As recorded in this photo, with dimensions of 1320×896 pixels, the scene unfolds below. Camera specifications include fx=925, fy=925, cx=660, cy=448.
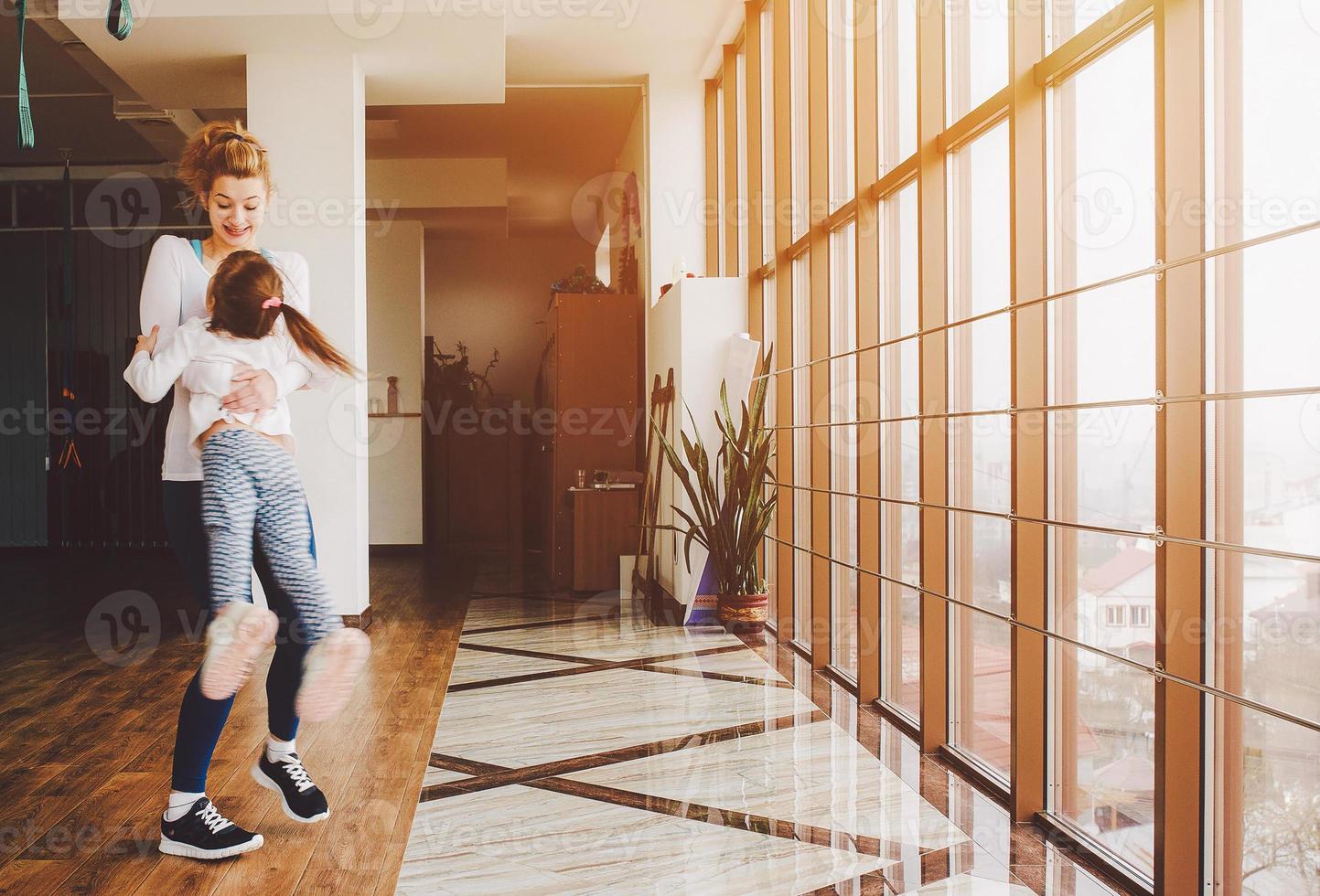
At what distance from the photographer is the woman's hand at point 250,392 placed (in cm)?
167

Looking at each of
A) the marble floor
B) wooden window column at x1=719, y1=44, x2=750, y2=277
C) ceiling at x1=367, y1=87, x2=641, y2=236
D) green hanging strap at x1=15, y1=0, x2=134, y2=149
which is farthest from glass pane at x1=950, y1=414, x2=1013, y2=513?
ceiling at x1=367, y1=87, x2=641, y2=236

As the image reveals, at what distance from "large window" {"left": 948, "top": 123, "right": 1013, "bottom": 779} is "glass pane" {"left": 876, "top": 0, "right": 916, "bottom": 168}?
344mm

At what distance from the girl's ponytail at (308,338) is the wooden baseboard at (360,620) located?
2901 millimetres

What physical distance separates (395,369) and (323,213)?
3316 mm

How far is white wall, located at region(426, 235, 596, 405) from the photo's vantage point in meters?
9.30

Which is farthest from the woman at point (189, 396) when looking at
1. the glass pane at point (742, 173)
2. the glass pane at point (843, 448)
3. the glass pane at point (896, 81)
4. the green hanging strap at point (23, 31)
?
the glass pane at point (742, 173)

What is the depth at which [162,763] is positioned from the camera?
2545 millimetres

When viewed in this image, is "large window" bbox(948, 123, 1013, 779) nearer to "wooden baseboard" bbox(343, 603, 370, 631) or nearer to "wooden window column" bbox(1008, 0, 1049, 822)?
"wooden window column" bbox(1008, 0, 1049, 822)

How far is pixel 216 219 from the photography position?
1804 millimetres

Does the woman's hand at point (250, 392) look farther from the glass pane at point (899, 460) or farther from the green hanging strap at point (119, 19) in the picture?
the glass pane at point (899, 460)

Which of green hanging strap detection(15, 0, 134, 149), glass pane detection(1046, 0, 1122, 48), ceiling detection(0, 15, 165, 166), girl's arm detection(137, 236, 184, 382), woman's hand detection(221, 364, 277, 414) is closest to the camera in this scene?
woman's hand detection(221, 364, 277, 414)

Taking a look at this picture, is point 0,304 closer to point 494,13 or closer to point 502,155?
point 502,155

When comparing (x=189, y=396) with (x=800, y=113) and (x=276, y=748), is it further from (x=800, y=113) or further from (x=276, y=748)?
(x=800, y=113)

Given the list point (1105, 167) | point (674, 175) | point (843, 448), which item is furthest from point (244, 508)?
point (674, 175)
